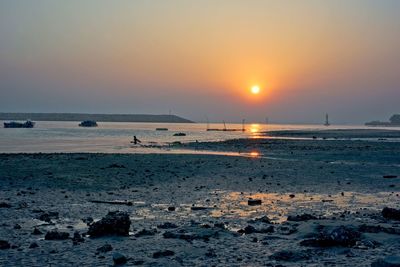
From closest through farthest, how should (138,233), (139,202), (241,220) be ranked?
(138,233), (241,220), (139,202)

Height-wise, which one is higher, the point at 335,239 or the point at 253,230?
the point at 335,239

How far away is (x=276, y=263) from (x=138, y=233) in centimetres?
417

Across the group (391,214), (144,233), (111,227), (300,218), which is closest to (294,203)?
(300,218)

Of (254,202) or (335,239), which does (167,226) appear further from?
(254,202)

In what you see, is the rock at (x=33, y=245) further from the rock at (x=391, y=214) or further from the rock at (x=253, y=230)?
the rock at (x=391, y=214)

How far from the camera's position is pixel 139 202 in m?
18.2

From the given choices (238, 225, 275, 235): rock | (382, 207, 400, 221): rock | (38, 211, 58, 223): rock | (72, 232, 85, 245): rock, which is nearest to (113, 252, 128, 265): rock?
(72, 232, 85, 245): rock

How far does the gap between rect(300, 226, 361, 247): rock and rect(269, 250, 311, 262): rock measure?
911 millimetres

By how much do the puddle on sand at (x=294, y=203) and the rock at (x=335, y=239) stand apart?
3071 mm

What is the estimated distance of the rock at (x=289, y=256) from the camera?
9.92 m

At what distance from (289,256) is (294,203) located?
8040 millimetres

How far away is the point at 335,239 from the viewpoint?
10984 mm

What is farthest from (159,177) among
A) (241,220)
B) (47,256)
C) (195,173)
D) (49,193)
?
(47,256)

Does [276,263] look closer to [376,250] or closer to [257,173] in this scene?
[376,250]
